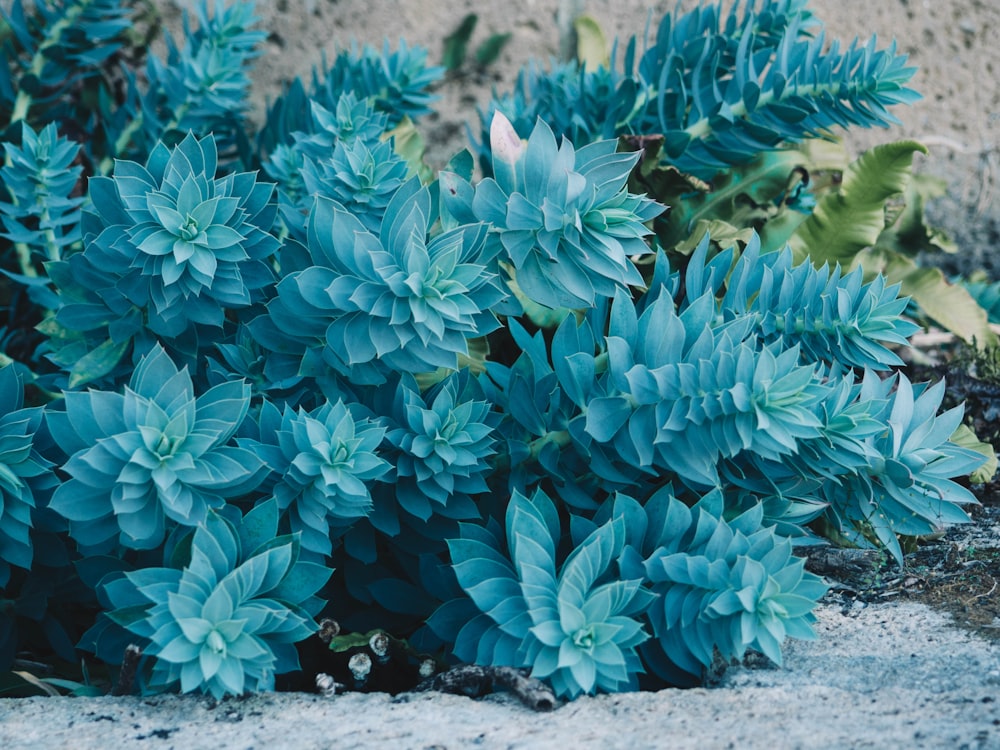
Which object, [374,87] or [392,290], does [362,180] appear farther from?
[374,87]

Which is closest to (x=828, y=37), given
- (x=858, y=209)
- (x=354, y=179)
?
(x=858, y=209)

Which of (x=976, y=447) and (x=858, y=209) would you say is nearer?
(x=976, y=447)

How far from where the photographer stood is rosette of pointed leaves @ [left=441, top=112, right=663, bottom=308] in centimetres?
81

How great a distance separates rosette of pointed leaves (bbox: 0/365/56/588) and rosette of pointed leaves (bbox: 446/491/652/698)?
0.39 metres

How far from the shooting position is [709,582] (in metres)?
0.79

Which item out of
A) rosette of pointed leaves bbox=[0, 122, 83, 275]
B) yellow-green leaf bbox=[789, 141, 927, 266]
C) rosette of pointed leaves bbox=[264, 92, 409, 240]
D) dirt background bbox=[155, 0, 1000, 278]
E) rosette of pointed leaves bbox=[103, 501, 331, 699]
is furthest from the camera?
dirt background bbox=[155, 0, 1000, 278]

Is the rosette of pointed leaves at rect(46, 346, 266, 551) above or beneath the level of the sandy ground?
above

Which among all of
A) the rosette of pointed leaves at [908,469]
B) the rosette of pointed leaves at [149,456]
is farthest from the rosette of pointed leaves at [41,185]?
the rosette of pointed leaves at [908,469]

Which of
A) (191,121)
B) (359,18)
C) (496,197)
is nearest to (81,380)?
(496,197)

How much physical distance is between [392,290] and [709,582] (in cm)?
38

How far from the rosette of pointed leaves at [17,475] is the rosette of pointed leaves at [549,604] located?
1.29 ft

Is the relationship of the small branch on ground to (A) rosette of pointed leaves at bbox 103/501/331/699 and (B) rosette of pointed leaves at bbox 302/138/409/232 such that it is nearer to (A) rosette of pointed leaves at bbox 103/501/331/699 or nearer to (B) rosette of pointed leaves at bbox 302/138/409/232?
(A) rosette of pointed leaves at bbox 103/501/331/699

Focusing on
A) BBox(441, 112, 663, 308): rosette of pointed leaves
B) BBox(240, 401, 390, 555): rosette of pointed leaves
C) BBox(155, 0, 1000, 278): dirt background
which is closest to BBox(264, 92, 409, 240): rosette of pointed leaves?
BBox(441, 112, 663, 308): rosette of pointed leaves

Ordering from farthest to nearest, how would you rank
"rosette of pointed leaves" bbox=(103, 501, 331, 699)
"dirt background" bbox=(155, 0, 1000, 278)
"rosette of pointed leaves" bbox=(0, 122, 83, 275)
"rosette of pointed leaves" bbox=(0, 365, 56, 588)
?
"dirt background" bbox=(155, 0, 1000, 278) < "rosette of pointed leaves" bbox=(0, 122, 83, 275) < "rosette of pointed leaves" bbox=(0, 365, 56, 588) < "rosette of pointed leaves" bbox=(103, 501, 331, 699)
